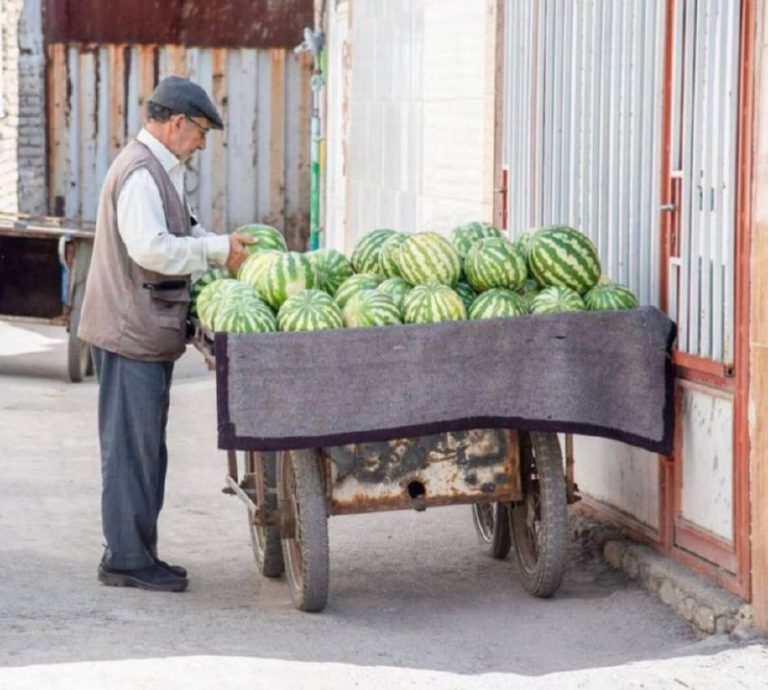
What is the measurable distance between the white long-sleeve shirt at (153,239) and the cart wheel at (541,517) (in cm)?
136

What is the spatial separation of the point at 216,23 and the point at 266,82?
2.44 feet

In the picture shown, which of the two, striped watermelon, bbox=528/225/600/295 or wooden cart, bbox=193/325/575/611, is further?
striped watermelon, bbox=528/225/600/295

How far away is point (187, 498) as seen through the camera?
8.82 m

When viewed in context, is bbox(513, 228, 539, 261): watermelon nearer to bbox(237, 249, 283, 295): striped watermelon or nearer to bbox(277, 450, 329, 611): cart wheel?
bbox(237, 249, 283, 295): striped watermelon

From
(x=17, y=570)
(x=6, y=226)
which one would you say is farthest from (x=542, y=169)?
(x=6, y=226)

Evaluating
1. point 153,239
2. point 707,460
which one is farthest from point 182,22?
point 707,460

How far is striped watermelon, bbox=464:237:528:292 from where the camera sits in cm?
621

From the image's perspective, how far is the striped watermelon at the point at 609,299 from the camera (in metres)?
6.21

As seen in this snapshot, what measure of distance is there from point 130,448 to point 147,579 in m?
0.52

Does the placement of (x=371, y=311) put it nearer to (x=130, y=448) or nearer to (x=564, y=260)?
(x=564, y=260)

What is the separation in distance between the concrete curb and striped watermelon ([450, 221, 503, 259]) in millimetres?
1321

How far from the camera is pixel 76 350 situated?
41.9 feet

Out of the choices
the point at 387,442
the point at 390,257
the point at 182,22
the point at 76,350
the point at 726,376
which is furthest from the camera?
the point at 182,22

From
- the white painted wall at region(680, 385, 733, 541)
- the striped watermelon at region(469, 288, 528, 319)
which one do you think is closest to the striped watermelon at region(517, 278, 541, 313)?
the striped watermelon at region(469, 288, 528, 319)
